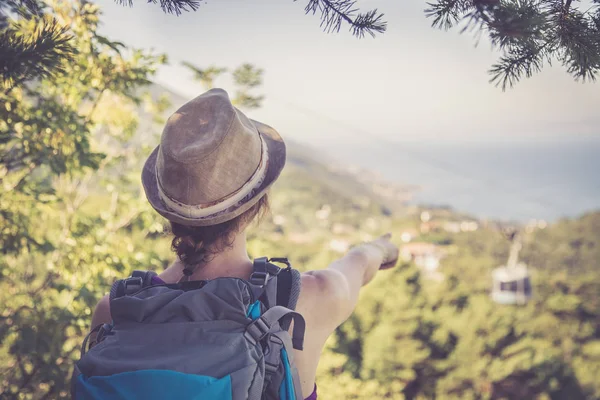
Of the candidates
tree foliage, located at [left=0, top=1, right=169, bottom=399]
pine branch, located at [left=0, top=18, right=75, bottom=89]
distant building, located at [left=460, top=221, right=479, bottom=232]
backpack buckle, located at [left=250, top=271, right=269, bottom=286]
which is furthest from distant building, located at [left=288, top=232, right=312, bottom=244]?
distant building, located at [left=460, top=221, right=479, bottom=232]

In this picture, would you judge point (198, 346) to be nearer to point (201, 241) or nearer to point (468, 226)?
point (201, 241)

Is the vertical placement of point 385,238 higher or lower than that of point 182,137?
lower

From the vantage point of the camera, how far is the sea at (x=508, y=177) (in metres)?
31.9

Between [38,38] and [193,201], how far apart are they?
0.64 m

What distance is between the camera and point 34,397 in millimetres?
2213

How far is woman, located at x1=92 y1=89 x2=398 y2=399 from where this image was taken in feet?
3.57

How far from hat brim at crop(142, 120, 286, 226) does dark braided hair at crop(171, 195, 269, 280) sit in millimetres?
36

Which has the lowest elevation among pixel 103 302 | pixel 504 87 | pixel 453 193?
pixel 103 302

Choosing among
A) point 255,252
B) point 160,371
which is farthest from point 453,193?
point 160,371

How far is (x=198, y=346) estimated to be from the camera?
37.4 inches

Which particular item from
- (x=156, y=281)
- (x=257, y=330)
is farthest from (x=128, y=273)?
(x=257, y=330)

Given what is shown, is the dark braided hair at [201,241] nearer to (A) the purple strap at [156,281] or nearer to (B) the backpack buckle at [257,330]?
(A) the purple strap at [156,281]

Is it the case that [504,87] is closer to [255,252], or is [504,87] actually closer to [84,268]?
[84,268]

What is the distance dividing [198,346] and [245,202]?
0.37 meters
